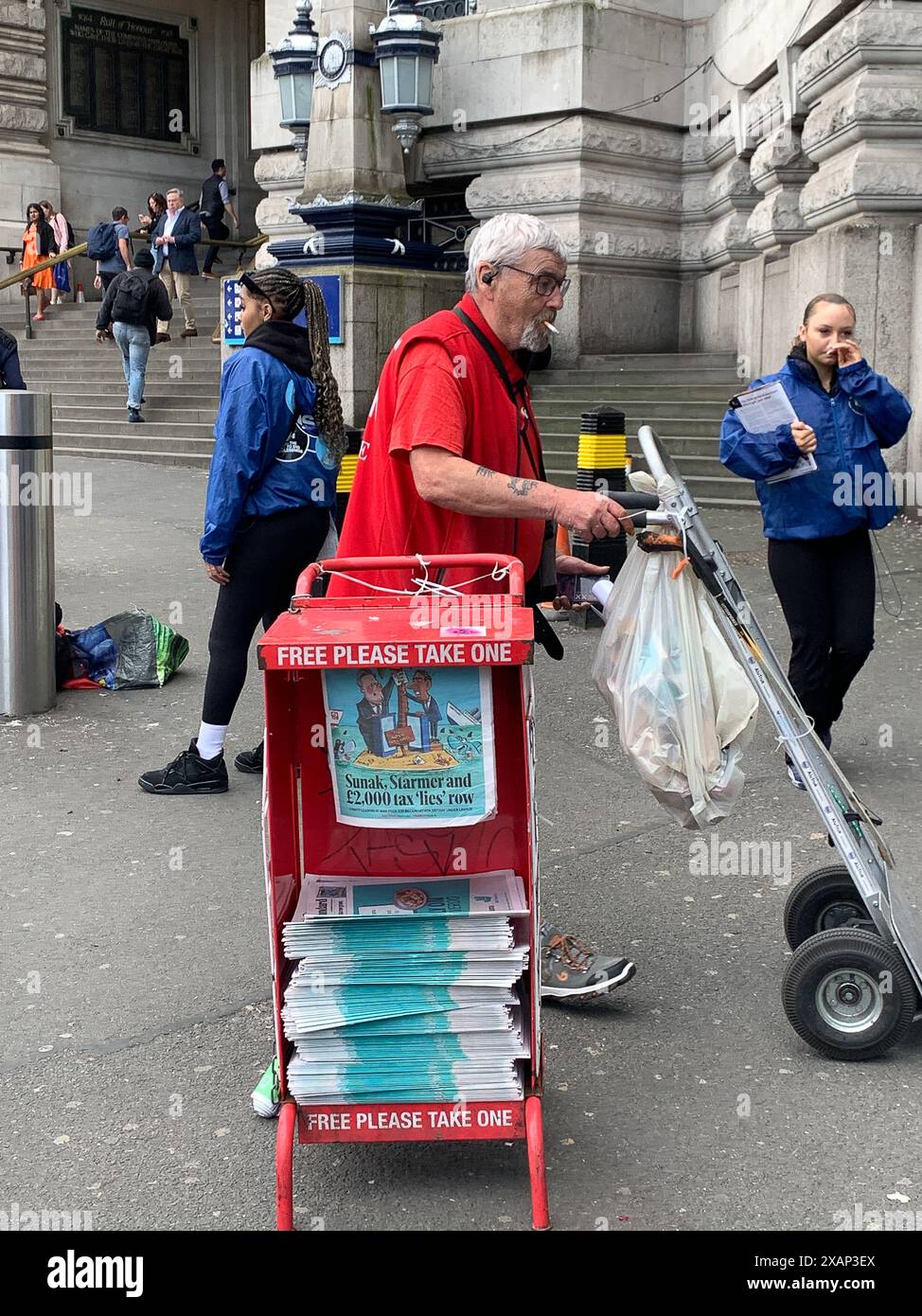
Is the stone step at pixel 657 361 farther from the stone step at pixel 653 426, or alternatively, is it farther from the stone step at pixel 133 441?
the stone step at pixel 133 441

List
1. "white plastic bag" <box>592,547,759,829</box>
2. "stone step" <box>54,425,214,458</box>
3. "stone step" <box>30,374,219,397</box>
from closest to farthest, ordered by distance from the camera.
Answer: "white plastic bag" <box>592,547,759,829</box>
"stone step" <box>54,425,214,458</box>
"stone step" <box>30,374,219,397</box>

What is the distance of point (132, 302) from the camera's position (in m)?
17.1

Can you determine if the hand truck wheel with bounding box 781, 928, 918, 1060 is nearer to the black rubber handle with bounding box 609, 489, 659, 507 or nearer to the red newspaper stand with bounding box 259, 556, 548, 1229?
the red newspaper stand with bounding box 259, 556, 548, 1229

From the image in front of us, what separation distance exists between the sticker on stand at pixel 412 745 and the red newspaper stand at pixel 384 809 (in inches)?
0.5

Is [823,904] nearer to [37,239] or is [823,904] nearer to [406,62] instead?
[406,62]

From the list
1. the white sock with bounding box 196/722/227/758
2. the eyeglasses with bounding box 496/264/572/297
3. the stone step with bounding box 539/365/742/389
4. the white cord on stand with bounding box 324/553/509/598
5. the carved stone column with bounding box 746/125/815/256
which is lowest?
the white sock with bounding box 196/722/227/758

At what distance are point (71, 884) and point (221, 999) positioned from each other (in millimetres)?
1078

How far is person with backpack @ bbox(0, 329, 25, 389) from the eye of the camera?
30.1 feet

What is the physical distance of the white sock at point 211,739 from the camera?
19.0 ft

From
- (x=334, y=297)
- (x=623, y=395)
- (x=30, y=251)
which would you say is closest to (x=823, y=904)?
(x=623, y=395)

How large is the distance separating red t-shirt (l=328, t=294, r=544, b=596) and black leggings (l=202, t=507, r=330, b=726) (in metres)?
2.08

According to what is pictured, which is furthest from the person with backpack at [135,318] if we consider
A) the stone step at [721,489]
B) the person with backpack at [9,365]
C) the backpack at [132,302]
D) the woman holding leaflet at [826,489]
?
the woman holding leaflet at [826,489]

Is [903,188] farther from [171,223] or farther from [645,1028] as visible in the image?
[171,223]

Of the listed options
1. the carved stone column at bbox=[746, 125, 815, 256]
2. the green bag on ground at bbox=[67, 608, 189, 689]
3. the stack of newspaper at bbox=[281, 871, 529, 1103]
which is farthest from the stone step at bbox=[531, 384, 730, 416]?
the stack of newspaper at bbox=[281, 871, 529, 1103]
